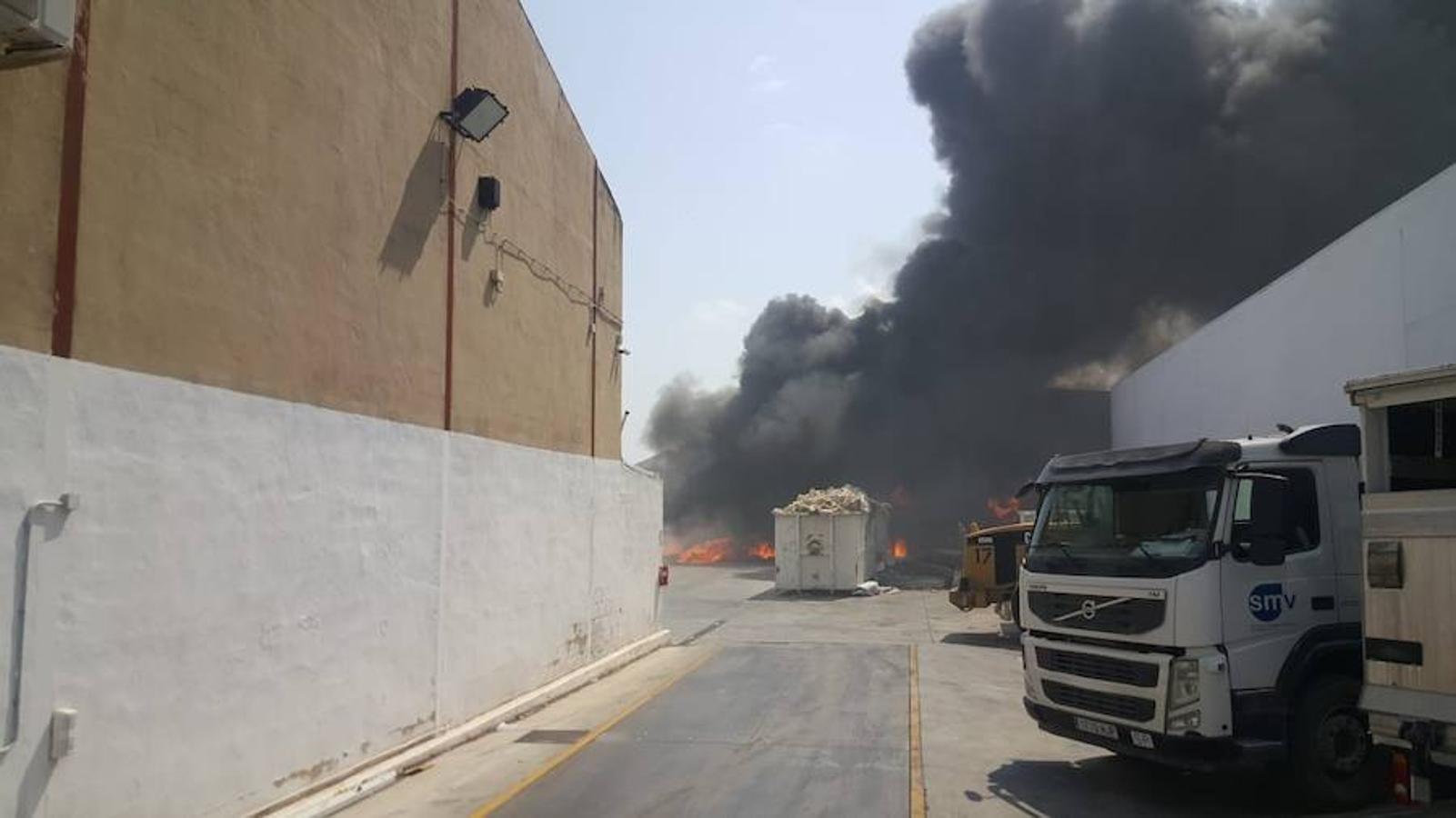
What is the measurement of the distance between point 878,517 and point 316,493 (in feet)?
85.4

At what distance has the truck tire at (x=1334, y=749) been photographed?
6.48 metres

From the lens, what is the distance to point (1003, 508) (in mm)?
38625

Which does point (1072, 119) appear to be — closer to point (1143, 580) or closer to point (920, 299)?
point (920, 299)

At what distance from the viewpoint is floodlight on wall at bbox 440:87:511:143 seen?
9398 mm

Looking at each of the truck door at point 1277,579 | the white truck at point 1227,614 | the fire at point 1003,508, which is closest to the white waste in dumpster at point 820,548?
the fire at point 1003,508

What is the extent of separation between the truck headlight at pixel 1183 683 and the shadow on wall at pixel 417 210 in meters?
6.44

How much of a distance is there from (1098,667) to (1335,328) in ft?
28.1

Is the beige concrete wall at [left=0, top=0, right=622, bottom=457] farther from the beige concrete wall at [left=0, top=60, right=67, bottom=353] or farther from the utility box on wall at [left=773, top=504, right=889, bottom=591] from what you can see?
the utility box on wall at [left=773, top=504, right=889, bottom=591]

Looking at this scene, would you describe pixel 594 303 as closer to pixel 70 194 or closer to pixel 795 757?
pixel 795 757

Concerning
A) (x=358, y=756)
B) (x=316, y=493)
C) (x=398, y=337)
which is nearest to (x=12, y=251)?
(x=316, y=493)

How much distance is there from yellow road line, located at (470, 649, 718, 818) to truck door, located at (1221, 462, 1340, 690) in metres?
4.89

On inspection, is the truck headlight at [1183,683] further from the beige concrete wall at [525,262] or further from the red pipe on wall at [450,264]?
the beige concrete wall at [525,262]

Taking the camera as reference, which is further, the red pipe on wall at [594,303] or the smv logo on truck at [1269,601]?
the red pipe on wall at [594,303]

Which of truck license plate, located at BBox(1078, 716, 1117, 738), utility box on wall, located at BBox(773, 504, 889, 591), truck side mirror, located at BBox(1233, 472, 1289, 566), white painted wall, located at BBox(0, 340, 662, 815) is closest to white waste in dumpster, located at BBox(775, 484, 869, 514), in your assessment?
utility box on wall, located at BBox(773, 504, 889, 591)
